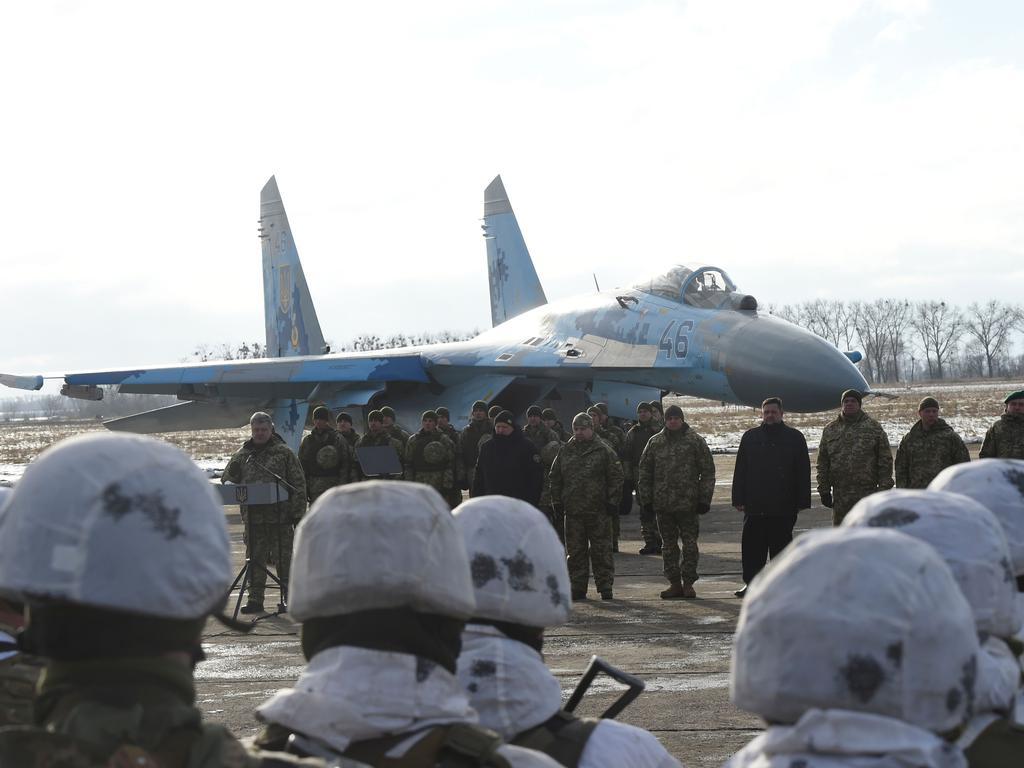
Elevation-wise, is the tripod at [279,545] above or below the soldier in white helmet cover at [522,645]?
below

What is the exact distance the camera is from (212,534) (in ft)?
6.36

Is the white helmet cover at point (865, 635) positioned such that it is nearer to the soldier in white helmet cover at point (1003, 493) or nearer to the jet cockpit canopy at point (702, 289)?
the soldier in white helmet cover at point (1003, 493)

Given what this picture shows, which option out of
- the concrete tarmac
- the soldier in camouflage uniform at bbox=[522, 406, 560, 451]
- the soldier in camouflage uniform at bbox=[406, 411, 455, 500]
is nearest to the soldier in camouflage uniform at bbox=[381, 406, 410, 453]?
the soldier in camouflage uniform at bbox=[406, 411, 455, 500]

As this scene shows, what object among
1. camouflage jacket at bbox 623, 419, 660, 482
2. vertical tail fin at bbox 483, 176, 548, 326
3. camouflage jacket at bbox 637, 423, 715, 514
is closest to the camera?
camouflage jacket at bbox 637, 423, 715, 514

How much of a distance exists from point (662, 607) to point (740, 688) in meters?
8.35

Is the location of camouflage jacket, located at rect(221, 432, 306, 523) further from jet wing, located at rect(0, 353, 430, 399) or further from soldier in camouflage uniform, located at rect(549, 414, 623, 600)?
jet wing, located at rect(0, 353, 430, 399)

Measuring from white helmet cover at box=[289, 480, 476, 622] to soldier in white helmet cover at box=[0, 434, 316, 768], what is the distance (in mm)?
364

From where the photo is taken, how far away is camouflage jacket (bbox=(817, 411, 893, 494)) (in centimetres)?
1069

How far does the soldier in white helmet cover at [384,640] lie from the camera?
2176 mm

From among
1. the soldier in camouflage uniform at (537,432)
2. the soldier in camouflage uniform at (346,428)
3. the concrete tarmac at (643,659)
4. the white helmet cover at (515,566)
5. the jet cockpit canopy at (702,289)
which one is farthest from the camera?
the jet cockpit canopy at (702,289)

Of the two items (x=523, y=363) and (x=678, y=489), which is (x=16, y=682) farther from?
(x=523, y=363)

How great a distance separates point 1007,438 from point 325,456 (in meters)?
6.58

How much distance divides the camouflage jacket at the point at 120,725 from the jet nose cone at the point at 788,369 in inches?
542

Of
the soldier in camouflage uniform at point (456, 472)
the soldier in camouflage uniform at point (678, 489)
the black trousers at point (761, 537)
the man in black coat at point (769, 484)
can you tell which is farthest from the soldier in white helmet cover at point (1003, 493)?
the soldier in camouflage uniform at point (456, 472)
